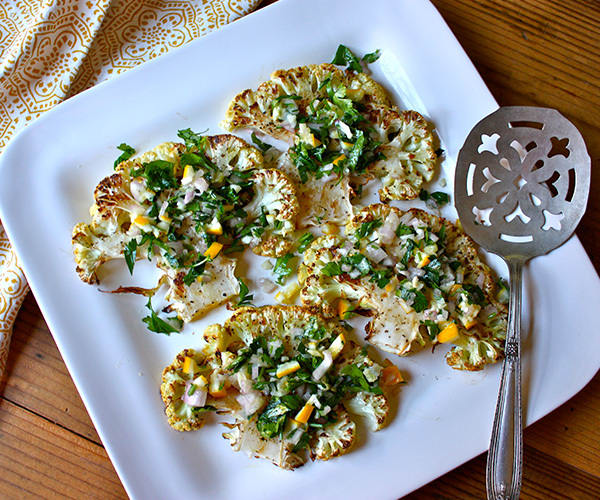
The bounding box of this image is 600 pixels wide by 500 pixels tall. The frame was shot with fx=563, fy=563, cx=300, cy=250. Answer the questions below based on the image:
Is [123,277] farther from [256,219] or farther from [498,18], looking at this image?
[498,18]

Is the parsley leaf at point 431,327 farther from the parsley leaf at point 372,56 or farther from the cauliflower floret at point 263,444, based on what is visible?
the parsley leaf at point 372,56

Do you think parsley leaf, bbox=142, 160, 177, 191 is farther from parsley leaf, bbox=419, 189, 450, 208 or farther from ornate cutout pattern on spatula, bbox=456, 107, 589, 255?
ornate cutout pattern on spatula, bbox=456, 107, 589, 255

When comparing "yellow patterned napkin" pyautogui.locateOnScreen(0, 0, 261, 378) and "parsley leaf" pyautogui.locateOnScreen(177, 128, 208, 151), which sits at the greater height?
"yellow patterned napkin" pyautogui.locateOnScreen(0, 0, 261, 378)

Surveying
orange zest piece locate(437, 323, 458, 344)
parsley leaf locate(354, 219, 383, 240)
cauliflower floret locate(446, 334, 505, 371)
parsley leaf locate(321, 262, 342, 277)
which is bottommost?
cauliflower floret locate(446, 334, 505, 371)

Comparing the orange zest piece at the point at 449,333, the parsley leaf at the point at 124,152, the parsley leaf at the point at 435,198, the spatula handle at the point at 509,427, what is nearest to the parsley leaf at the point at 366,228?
the parsley leaf at the point at 435,198

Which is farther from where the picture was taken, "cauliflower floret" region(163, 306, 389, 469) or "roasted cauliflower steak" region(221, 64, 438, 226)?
"roasted cauliflower steak" region(221, 64, 438, 226)

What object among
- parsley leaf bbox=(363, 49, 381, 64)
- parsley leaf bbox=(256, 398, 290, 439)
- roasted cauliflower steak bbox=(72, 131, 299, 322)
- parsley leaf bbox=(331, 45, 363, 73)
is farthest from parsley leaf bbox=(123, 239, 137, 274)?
parsley leaf bbox=(363, 49, 381, 64)
